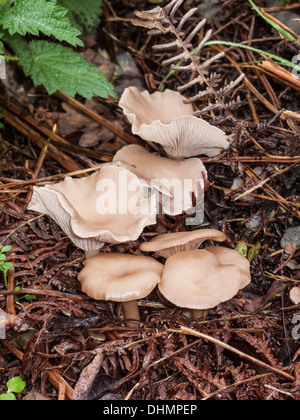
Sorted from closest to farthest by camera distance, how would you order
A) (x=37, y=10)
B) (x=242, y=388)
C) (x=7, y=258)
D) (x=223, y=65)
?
(x=242, y=388), (x=7, y=258), (x=37, y=10), (x=223, y=65)

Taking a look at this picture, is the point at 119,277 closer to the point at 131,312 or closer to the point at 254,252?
the point at 131,312

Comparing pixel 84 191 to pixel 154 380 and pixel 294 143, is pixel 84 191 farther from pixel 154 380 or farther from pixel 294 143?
pixel 294 143

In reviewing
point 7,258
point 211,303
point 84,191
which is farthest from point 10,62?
point 211,303

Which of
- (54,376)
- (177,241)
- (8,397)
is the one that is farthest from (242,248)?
(8,397)

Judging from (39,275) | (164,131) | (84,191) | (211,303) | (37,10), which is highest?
(37,10)

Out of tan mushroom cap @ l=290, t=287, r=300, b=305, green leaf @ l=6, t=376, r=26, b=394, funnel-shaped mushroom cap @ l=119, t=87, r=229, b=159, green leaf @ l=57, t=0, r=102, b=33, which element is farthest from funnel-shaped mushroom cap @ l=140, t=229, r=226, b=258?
green leaf @ l=57, t=0, r=102, b=33

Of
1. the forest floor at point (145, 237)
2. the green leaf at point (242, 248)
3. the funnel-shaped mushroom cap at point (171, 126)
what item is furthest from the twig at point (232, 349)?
the funnel-shaped mushroom cap at point (171, 126)
